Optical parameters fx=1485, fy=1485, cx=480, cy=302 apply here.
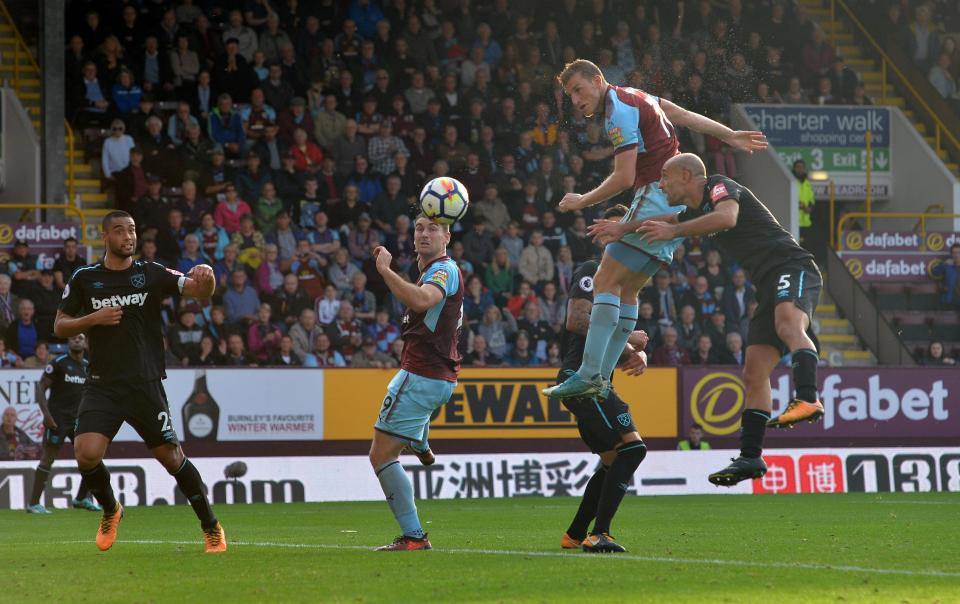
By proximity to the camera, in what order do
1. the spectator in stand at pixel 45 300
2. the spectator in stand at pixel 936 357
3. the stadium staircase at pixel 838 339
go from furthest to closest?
the stadium staircase at pixel 838 339, the spectator in stand at pixel 936 357, the spectator in stand at pixel 45 300

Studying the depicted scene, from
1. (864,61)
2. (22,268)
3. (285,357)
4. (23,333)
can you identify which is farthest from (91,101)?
(864,61)

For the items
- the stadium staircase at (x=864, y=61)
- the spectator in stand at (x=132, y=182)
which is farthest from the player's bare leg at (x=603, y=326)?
the stadium staircase at (x=864, y=61)

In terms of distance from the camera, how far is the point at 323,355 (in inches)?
844

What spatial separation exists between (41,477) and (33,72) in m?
10.6

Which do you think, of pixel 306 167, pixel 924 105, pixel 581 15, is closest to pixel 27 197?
pixel 306 167

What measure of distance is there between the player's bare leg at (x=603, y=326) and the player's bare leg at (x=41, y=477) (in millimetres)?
9143

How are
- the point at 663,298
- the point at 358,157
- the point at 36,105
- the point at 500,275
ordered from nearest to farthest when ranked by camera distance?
the point at 500,275 → the point at 663,298 → the point at 358,157 → the point at 36,105

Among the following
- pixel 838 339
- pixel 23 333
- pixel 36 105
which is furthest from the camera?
pixel 838 339

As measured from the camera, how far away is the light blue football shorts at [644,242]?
9680mm

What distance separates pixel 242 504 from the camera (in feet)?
60.6

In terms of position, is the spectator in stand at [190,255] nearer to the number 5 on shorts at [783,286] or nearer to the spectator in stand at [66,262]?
the spectator in stand at [66,262]

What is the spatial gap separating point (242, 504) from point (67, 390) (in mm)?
2664

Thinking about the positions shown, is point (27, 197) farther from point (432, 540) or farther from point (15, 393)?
point (432, 540)

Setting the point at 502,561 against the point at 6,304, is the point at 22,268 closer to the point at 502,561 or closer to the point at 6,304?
the point at 6,304
